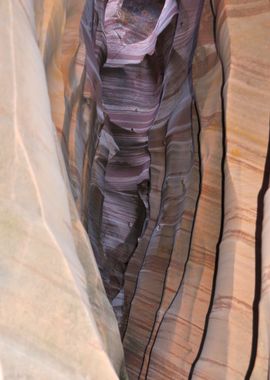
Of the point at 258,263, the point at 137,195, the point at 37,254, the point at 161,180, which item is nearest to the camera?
the point at 37,254

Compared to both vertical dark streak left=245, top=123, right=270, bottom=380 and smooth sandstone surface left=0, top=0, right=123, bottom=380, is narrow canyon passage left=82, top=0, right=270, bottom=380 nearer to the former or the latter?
vertical dark streak left=245, top=123, right=270, bottom=380

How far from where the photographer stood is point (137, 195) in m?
1.80

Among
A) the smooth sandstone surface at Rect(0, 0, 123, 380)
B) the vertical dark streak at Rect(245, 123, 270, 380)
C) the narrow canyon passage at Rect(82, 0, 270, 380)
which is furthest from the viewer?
the narrow canyon passage at Rect(82, 0, 270, 380)

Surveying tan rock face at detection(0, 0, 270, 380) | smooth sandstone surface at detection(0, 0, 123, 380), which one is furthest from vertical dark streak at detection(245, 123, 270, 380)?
smooth sandstone surface at detection(0, 0, 123, 380)

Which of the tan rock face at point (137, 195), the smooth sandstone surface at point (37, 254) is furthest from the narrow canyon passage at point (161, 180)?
the smooth sandstone surface at point (37, 254)

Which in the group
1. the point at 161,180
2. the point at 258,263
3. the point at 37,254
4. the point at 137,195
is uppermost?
the point at 37,254

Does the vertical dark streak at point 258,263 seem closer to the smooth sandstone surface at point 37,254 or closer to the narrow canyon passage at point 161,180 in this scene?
the narrow canyon passage at point 161,180


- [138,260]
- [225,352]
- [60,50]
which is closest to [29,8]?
[60,50]

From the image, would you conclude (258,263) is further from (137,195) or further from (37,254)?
(137,195)

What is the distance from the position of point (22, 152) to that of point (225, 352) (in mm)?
402

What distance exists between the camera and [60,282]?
0.66m

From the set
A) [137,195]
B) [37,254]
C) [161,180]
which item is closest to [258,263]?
[37,254]

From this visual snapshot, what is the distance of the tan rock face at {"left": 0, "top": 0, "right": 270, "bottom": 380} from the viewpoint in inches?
25.8

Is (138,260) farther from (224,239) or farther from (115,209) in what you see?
(224,239)
